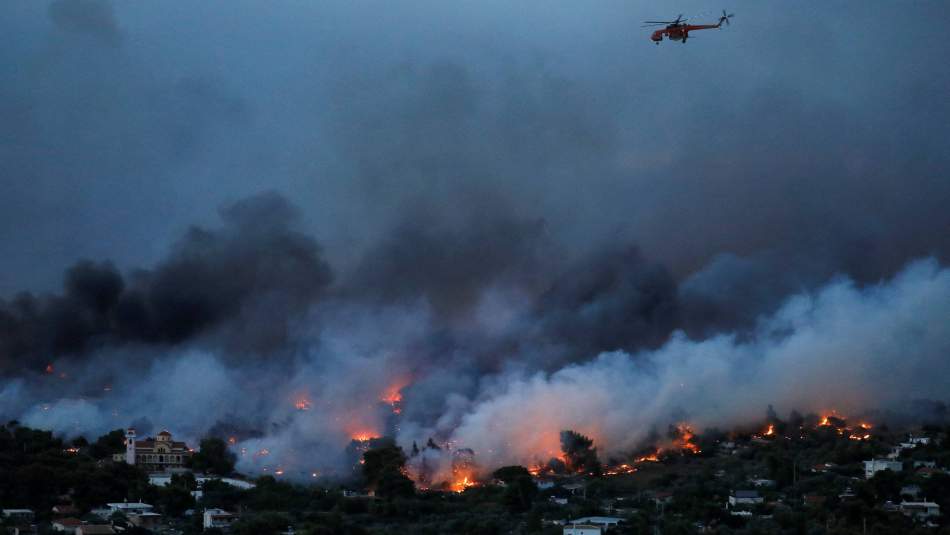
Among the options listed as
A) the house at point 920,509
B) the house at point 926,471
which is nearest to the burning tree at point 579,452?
the house at point 926,471

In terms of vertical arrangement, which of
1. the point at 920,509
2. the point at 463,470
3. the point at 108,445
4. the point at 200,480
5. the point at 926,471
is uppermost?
the point at 108,445

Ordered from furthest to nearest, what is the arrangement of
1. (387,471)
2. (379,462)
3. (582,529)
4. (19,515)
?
(379,462) < (387,471) < (19,515) < (582,529)

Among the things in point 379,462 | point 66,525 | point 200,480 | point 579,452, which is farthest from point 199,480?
point 579,452

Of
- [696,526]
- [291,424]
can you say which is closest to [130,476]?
[291,424]

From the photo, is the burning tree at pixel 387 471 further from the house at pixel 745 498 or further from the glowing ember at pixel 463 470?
the house at pixel 745 498

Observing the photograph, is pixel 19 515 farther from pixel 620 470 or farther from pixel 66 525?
pixel 620 470

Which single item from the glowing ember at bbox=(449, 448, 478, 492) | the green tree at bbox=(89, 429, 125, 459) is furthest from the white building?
the glowing ember at bbox=(449, 448, 478, 492)
